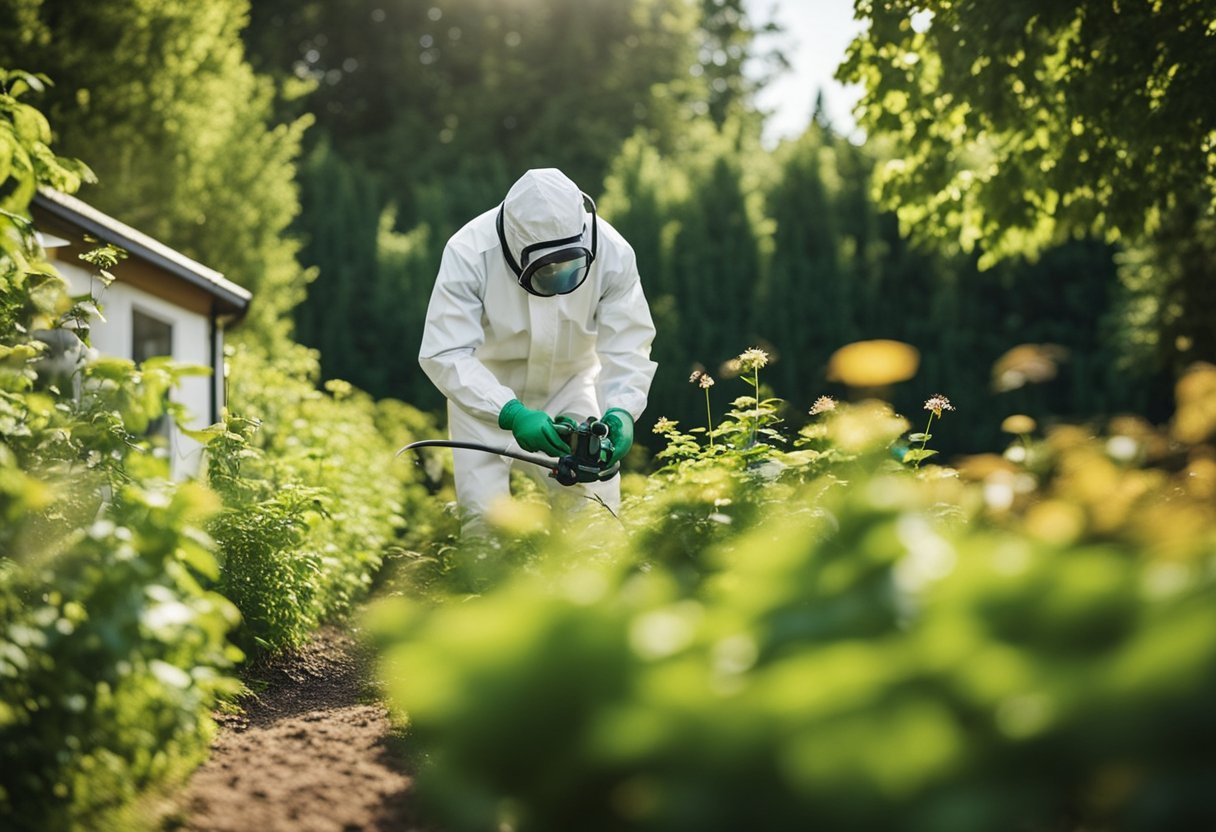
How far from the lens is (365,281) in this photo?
18141mm

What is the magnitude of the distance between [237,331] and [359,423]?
4.28 m

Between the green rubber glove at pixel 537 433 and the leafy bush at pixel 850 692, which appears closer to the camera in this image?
the leafy bush at pixel 850 692

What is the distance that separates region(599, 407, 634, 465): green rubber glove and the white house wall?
3876 millimetres

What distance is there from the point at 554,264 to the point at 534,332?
1.20 ft

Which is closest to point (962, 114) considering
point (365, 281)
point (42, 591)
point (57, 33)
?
point (42, 591)

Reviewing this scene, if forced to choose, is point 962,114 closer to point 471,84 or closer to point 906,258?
point 906,258

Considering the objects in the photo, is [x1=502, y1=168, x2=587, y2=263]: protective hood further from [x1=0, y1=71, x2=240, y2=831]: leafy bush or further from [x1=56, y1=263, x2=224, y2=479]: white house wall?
[x1=56, y1=263, x2=224, y2=479]: white house wall

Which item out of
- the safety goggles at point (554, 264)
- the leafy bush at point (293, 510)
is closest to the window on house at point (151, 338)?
the leafy bush at point (293, 510)

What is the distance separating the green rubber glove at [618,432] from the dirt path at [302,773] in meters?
1.35

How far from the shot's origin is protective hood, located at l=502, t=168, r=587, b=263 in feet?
14.8

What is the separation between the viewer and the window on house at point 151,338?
31.1ft

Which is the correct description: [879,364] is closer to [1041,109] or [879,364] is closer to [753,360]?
[753,360]

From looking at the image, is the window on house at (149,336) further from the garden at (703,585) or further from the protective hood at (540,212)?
the protective hood at (540,212)

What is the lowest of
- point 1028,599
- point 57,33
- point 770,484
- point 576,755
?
point 576,755
